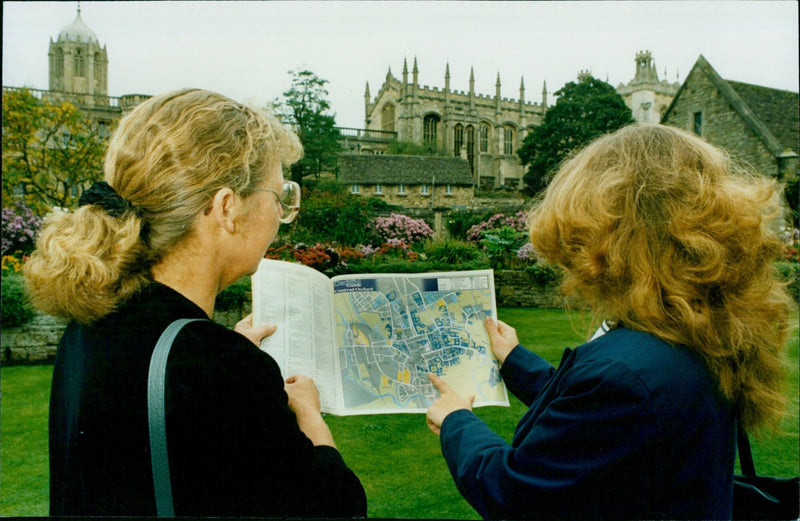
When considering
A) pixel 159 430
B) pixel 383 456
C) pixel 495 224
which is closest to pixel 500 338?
pixel 159 430

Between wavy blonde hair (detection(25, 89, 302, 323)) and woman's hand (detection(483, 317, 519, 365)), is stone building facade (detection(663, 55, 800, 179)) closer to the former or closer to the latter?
woman's hand (detection(483, 317, 519, 365))

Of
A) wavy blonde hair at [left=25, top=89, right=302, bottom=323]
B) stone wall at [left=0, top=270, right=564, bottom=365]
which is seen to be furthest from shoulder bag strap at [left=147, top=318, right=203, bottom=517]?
stone wall at [left=0, top=270, right=564, bottom=365]

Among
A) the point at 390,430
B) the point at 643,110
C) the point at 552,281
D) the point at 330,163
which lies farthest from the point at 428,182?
the point at 390,430

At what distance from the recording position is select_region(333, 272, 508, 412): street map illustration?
63.9 inches

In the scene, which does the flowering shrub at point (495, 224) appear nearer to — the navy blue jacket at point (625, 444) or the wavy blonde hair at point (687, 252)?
the wavy blonde hair at point (687, 252)

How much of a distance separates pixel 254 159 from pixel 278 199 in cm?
13

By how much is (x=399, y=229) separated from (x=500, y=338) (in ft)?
36.9

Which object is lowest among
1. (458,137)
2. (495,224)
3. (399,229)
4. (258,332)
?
(258,332)

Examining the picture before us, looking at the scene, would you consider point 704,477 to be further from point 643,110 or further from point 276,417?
point 643,110

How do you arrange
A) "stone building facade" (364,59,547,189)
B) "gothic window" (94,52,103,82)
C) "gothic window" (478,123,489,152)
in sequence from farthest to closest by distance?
1. "gothic window" (478,123,489,152)
2. "stone building facade" (364,59,547,189)
3. "gothic window" (94,52,103,82)

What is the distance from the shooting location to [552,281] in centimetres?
991

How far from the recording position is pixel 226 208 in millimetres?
1235

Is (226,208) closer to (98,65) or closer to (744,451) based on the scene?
(744,451)

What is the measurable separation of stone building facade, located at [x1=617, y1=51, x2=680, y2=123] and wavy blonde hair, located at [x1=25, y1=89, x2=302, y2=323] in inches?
2034
